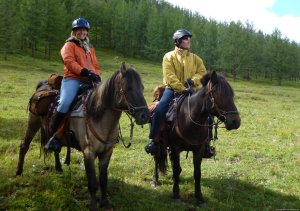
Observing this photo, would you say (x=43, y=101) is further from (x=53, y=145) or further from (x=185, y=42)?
(x=185, y=42)

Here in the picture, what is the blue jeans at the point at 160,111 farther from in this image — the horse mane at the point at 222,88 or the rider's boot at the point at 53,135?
the rider's boot at the point at 53,135

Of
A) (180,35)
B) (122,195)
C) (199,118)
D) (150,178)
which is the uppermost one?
(180,35)

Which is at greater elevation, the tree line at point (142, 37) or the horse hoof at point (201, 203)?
the tree line at point (142, 37)

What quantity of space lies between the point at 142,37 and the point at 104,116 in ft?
332

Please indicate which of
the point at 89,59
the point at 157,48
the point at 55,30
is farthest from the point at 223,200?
the point at 157,48

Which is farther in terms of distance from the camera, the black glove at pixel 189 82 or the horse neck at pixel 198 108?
the black glove at pixel 189 82

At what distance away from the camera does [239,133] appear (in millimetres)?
18281

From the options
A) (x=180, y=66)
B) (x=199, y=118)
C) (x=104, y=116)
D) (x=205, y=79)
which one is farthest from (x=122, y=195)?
(x=180, y=66)

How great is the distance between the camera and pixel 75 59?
8.10 metres

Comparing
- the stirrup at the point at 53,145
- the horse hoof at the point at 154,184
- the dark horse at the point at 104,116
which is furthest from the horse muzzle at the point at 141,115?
the horse hoof at the point at 154,184

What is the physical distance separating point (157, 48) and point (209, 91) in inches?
3575

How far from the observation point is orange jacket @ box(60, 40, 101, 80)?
7.82 metres

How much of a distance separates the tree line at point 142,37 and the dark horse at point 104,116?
6282cm

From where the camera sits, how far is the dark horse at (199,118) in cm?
738
